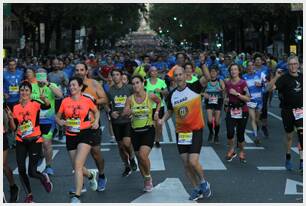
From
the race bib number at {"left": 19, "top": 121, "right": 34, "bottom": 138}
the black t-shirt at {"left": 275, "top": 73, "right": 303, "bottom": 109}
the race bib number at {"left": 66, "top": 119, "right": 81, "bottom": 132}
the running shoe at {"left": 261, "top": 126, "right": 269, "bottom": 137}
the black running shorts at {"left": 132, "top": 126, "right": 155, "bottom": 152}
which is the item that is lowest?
the running shoe at {"left": 261, "top": 126, "right": 269, "bottom": 137}

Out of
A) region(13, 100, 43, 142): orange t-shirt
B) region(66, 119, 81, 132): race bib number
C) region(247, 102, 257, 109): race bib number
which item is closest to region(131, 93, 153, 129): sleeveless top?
region(66, 119, 81, 132): race bib number

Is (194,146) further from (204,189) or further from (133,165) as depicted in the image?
(133,165)

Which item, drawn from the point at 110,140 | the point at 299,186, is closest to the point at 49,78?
the point at 110,140

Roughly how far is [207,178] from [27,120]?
9.37 ft

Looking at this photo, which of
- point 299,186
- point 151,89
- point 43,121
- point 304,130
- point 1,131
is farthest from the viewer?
point 151,89

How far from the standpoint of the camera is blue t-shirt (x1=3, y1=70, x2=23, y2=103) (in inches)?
529

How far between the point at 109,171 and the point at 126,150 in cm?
58

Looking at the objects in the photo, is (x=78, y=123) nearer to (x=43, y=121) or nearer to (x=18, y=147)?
(x=18, y=147)

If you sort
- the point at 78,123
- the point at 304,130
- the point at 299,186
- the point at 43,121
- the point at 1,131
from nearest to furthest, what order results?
the point at 1,131, the point at 78,123, the point at 299,186, the point at 304,130, the point at 43,121

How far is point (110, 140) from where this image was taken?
46.8ft

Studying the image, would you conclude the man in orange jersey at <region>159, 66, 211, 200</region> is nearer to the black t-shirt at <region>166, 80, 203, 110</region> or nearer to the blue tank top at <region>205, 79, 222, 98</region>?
the black t-shirt at <region>166, 80, 203, 110</region>

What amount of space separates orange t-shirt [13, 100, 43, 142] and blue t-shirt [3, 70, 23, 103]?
506 cm

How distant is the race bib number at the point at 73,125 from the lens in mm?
8281

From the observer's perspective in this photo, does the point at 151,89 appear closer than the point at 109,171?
No
